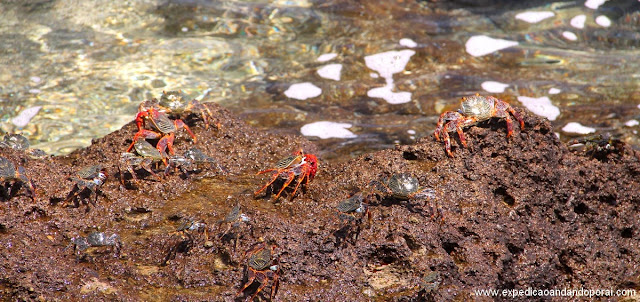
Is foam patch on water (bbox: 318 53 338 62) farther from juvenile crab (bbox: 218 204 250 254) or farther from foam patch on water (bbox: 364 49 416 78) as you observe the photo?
juvenile crab (bbox: 218 204 250 254)

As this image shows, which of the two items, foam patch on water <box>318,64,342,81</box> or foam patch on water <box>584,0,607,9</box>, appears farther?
foam patch on water <box>584,0,607,9</box>

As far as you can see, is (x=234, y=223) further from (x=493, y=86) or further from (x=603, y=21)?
(x=603, y=21)

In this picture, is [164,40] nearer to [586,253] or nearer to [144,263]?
[144,263]

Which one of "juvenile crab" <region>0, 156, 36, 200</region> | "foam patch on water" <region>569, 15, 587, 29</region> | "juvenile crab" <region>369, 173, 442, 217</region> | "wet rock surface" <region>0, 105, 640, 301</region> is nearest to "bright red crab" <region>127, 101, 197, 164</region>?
"wet rock surface" <region>0, 105, 640, 301</region>

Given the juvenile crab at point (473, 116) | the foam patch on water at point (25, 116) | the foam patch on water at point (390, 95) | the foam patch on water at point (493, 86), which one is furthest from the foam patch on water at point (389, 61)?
the foam patch on water at point (25, 116)

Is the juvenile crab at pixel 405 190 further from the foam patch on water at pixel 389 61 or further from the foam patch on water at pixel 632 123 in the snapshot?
the foam patch on water at pixel 632 123
